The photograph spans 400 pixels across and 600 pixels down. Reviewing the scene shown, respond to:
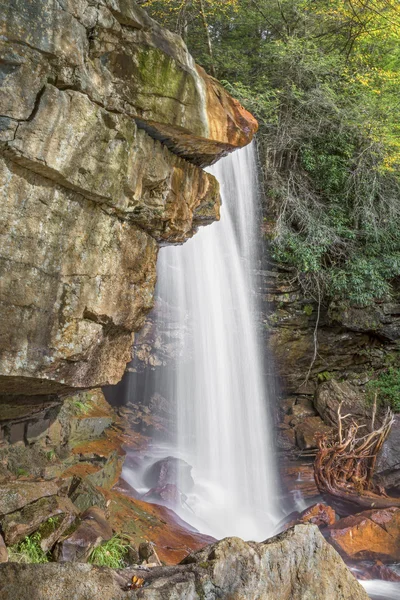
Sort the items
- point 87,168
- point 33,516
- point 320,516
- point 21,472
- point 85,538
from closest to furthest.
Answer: point 87,168
point 33,516
point 85,538
point 21,472
point 320,516

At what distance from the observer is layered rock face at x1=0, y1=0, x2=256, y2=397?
4.21m

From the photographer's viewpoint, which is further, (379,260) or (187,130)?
(379,260)

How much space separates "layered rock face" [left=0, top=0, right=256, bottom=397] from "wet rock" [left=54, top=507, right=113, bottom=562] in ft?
5.43

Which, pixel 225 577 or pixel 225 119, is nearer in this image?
pixel 225 577

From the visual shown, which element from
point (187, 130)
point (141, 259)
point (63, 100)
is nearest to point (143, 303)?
point (141, 259)

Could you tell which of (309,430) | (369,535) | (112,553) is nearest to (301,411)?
(309,430)

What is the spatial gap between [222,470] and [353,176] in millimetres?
8522

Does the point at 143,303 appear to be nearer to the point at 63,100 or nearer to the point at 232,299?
the point at 63,100

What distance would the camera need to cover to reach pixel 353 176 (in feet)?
43.7

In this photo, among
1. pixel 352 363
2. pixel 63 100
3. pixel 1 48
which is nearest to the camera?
pixel 1 48

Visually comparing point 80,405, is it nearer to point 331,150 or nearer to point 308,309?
point 308,309

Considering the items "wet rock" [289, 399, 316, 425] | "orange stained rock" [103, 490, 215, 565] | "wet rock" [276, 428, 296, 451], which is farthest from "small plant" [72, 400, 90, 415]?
"wet rock" [289, 399, 316, 425]

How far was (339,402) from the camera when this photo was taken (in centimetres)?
1283

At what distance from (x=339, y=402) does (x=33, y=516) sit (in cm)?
929
